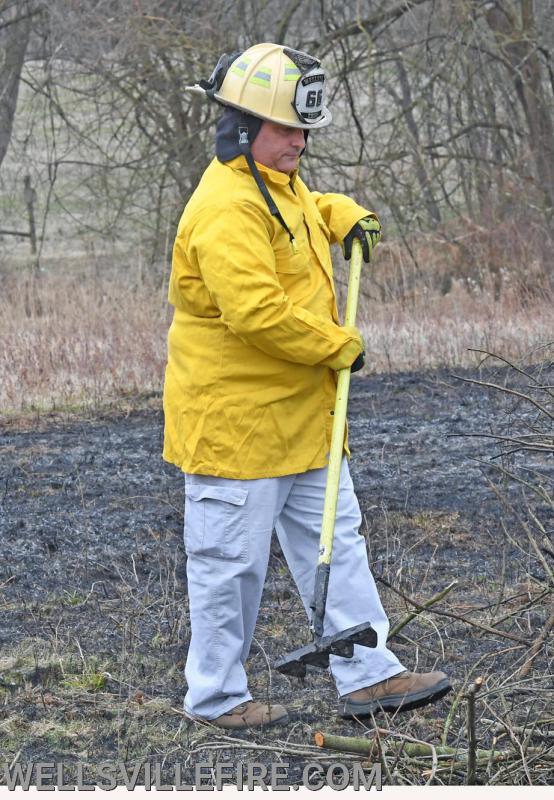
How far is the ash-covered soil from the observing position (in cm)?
361

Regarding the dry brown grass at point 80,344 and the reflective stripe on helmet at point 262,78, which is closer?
the reflective stripe on helmet at point 262,78

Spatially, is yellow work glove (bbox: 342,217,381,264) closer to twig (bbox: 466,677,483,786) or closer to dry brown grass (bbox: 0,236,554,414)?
twig (bbox: 466,677,483,786)

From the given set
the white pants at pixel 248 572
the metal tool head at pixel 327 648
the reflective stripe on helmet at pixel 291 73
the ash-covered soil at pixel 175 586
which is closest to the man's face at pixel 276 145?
the reflective stripe on helmet at pixel 291 73

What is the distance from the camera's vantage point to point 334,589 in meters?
3.62

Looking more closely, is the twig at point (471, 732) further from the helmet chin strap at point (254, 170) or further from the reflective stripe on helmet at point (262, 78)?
the reflective stripe on helmet at point (262, 78)

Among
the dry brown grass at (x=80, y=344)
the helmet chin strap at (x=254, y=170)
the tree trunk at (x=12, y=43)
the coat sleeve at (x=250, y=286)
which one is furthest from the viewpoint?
the tree trunk at (x=12, y=43)

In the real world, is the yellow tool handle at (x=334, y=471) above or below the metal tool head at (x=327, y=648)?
above

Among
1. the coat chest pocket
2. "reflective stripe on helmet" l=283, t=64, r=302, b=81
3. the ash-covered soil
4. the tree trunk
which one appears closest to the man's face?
"reflective stripe on helmet" l=283, t=64, r=302, b=81

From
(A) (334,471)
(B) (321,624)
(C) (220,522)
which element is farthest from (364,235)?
(B) (321,624)

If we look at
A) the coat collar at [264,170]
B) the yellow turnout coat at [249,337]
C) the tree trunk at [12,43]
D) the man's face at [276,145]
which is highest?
the tree trunk at [12,43]

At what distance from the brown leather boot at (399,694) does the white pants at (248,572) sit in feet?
0.08

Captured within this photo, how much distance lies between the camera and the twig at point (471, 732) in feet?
8.73

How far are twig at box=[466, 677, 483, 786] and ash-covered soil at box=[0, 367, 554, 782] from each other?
195 mm

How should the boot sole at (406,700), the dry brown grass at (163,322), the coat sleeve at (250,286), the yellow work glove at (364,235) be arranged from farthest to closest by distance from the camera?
the dry brown grass at (163,322)
the yellow work glove at (364,235)
the boot sole at (406,700)
the coat sleeve at (250,286)
